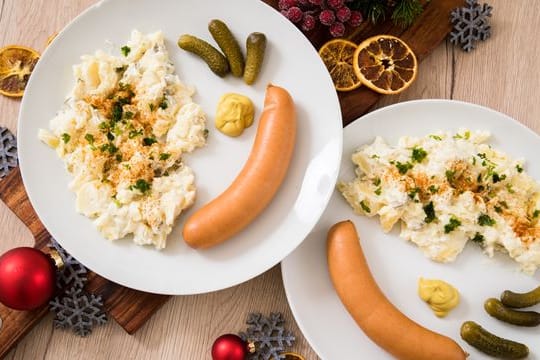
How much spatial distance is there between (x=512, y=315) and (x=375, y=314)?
67 cm

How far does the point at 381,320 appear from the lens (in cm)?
259

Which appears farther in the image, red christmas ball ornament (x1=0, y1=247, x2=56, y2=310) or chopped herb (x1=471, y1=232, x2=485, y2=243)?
chopped herb (x1=471, y1=232, x2=485, y2=243)

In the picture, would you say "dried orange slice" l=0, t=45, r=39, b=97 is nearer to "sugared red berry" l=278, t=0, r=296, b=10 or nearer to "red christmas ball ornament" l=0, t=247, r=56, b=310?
"red christmas ball ornament" l=0, t=247, r=56, b=310

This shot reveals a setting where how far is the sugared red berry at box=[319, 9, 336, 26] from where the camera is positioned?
287 cm

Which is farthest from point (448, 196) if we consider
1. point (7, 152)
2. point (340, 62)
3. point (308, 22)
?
point (7, 152)

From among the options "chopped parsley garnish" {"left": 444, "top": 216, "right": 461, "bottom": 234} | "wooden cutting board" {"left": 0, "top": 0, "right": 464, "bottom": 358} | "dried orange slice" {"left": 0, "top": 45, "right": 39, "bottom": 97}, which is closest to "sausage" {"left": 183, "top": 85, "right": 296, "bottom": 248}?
"wooden cutting board" {"left": 0, "top": 0, "right": 464, "bottom": 358}

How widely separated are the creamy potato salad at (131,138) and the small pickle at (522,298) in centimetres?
155

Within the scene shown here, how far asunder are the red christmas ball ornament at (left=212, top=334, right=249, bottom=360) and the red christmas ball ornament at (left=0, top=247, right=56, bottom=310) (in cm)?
84

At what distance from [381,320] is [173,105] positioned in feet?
4.46

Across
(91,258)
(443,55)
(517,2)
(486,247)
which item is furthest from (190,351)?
(517,2)

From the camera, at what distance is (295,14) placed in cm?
288

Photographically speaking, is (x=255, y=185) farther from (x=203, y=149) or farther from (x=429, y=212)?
(x=429, y=212)

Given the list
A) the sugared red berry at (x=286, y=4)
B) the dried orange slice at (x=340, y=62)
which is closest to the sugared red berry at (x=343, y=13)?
the dried orange slice at (x=340, y=62)

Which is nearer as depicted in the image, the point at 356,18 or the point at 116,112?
the point at 116,112
